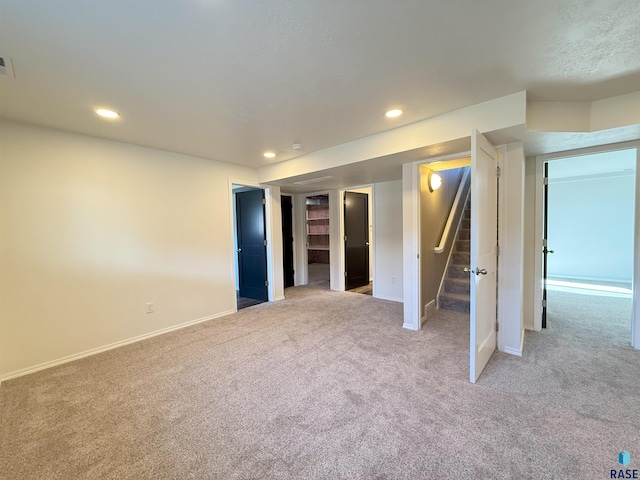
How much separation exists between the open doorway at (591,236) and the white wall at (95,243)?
5261 millimetres

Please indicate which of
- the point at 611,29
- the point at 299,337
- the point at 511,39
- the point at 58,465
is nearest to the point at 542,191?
the point at 611,29

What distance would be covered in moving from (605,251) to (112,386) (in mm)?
8874

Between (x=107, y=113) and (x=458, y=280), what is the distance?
5.00m

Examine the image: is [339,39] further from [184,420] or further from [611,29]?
[184,420]

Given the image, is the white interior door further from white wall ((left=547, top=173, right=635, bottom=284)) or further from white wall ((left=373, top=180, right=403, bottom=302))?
white wall ((left=547, top=173, right=635, bottom=284))

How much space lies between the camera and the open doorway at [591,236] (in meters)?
4.19

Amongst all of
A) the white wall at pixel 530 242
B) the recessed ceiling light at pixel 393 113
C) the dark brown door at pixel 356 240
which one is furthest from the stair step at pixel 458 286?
the recessed ceiling light at pixel 393 113

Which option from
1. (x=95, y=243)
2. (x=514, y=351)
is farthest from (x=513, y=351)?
(x=95, y=243)

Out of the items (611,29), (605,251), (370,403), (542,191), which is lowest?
(370,403)

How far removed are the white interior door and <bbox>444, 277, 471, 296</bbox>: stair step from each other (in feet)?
4.93

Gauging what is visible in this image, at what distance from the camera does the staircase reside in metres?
4.03

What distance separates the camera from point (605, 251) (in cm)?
570

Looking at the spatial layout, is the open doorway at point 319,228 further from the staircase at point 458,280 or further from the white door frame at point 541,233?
the white door frame at point 541,233

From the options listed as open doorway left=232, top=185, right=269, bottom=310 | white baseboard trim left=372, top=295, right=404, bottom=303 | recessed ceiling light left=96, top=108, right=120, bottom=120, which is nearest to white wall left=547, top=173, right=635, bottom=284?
white baseboard trim left=372, top=295, right=404, bottom=303
